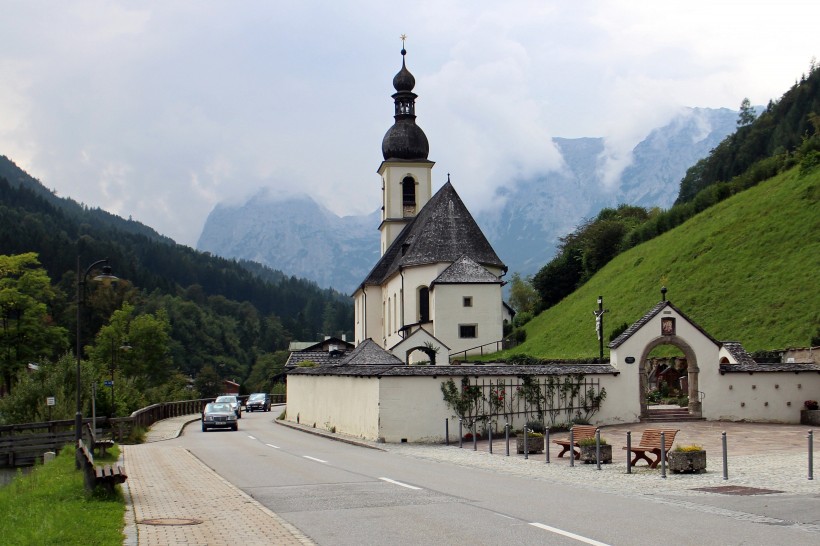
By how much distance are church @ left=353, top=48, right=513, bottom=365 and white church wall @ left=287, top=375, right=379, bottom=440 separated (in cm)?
763

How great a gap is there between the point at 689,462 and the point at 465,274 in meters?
38.7

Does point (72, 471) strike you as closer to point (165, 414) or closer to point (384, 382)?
point (384, 382)

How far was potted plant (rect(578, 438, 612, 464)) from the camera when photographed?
2088cm

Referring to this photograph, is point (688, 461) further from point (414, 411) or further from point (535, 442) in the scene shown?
point (414, 411)

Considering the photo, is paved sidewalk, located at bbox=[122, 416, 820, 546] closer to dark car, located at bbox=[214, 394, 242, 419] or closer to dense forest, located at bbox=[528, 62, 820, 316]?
dark car, located at bbox=[214, 394, 242, 419]

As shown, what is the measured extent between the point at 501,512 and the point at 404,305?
164ft

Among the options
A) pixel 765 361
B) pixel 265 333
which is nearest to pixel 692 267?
pixel 765 361

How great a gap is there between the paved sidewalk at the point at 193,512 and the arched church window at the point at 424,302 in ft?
130

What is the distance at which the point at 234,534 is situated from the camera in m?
11.3

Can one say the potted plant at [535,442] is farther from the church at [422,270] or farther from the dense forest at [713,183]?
the dense forest at [713,183]

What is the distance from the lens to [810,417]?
3259 centimetres

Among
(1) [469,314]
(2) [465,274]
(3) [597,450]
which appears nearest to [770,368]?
(3) [597,450]

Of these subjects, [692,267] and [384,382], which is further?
[692,267]

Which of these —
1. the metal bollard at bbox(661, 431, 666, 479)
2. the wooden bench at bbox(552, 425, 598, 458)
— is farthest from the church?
the metal bollard at bbox(661, 431, 666, 479)
